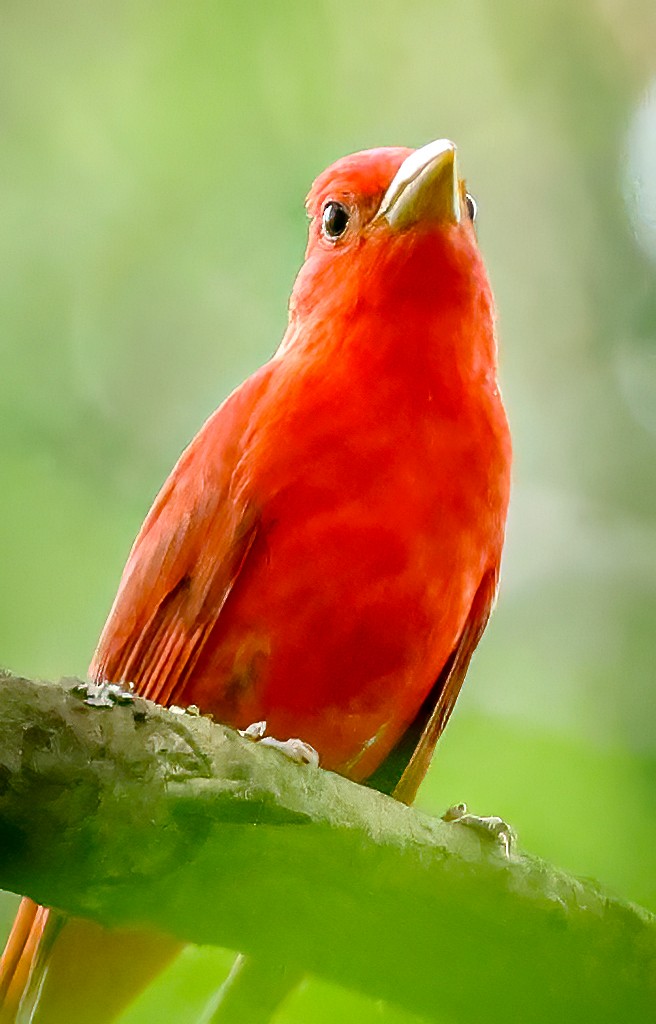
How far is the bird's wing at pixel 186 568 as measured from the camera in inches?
46.6

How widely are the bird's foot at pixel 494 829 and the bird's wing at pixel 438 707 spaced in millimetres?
170

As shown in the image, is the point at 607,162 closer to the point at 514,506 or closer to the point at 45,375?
the point at 514,506

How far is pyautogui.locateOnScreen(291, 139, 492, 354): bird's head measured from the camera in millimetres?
1253

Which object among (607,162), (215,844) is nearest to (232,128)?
(607,162)

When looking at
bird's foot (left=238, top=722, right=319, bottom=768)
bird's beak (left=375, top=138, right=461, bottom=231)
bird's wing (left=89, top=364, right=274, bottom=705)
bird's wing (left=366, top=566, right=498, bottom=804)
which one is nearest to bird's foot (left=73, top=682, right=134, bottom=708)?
bird's foot (left=238, top=722, right=319, bottom=768)

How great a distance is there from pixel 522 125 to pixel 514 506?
1.70ft

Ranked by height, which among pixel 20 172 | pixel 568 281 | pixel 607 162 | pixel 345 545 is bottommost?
pixel 345 545

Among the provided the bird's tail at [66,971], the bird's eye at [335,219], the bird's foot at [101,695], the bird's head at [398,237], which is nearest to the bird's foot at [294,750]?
the bird's foot at [101,695]

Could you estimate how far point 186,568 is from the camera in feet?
4.02

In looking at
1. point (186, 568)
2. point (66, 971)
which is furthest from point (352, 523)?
point (66, 971)

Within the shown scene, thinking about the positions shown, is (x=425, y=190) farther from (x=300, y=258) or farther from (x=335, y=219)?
(x=300, y=258)

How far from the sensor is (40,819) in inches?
27.1

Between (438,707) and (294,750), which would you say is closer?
(294,750)

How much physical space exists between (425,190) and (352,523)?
1.27ft
